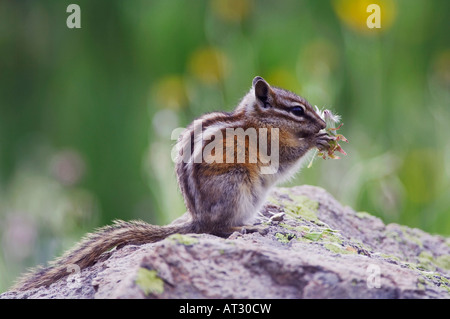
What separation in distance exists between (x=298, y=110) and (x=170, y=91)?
2.37 metres

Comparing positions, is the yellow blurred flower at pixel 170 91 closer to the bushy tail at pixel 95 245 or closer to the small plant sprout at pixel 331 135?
the small plant sprout at pixel 331 135

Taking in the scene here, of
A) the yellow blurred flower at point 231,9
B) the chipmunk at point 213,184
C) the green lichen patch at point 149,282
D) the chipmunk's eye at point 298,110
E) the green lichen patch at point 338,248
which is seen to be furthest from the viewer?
the yellow blurred flower at point 231,9

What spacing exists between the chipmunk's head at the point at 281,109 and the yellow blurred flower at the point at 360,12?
2.09 m

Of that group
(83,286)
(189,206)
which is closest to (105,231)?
(189,206)

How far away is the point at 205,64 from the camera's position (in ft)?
20.1

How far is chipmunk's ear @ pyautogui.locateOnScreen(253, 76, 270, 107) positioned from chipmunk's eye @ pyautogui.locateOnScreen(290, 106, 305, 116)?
0.45ft

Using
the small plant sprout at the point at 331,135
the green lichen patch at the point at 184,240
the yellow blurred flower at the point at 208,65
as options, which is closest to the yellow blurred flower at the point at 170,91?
the yellow blurred flower at the point at 208,65

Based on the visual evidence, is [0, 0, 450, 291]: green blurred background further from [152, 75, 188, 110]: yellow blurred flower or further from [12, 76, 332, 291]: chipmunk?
[12, 76, 332, 291]: chipmunk

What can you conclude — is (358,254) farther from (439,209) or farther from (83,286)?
(439,209)

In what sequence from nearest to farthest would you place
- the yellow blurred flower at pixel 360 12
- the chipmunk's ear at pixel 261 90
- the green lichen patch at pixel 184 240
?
the green lichen patch at pixel 184 240 → the chipmunk's ear at pixel 261 90 → the yellow blurred flower at pixel 360 12

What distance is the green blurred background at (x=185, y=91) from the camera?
202 inches

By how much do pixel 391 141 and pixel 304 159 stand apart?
2066mm

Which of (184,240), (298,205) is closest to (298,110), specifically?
(298,205)

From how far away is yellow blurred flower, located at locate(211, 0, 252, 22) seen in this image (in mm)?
5938
